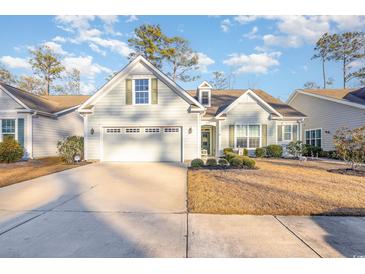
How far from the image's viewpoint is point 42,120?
1371cm

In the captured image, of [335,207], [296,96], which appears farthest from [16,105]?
[296,96]

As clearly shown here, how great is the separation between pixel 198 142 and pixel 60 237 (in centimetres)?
922

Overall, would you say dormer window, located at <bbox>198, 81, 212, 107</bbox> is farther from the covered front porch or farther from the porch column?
the porch column

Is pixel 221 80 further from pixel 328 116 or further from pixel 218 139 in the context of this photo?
pixel 218 139

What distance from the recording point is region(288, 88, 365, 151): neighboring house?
13.7m

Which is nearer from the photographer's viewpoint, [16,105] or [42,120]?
[16,105]

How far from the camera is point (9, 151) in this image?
1117 centimetres

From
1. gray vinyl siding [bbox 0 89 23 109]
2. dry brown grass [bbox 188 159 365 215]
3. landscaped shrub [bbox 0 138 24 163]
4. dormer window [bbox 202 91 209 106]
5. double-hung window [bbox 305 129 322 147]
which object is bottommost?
dry brown grass [bbox 188 159 365 215]

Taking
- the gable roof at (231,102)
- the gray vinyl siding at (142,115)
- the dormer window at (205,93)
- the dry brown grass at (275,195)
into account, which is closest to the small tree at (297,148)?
the gable roof at (231,102)

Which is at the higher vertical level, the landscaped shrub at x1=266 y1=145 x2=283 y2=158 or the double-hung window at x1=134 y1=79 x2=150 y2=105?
the double-hung window at x1=134 y1=79 x2=150 y2=105

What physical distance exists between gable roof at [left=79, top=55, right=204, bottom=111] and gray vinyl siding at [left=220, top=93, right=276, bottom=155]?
350 centimetres

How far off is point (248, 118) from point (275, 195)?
9823 millimetres

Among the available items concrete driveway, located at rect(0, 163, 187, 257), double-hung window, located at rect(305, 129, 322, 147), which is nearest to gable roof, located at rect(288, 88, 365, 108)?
double-hung window, located at rect(305, 129, 322, 147)

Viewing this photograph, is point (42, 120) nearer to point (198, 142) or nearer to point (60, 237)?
point (198, 142)
